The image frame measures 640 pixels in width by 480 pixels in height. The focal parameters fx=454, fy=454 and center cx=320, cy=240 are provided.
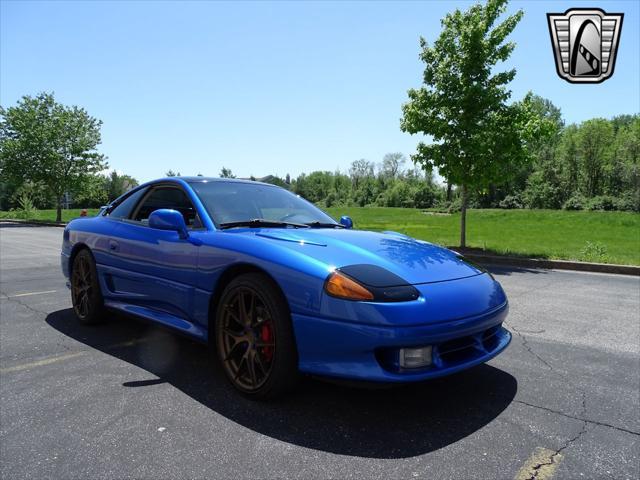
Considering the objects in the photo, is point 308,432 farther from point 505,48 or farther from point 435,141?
point 505,48

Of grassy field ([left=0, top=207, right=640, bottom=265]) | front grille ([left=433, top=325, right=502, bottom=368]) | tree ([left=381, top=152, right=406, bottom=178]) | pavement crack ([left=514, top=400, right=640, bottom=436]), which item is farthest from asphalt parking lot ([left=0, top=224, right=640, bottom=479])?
tree ([left=381, top=152, right=406, bottom=178])

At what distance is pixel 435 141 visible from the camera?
12.1 metres

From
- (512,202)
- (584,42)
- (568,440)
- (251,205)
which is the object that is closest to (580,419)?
(568,440)

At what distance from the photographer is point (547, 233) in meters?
19.8

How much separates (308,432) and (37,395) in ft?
5.91

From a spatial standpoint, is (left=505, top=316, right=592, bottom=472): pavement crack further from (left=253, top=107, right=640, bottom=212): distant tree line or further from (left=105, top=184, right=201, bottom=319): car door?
(left=253, top=107, right=640, bottom=212): distant tree line

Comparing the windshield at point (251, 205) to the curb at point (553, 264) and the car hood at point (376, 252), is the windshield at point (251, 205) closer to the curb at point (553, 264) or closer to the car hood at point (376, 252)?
the car hood at point (376, 252)

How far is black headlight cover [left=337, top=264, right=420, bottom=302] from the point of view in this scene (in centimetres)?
238

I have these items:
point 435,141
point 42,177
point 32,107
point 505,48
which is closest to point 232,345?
point 435,141

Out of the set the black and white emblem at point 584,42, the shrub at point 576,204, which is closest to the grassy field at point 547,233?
the black and white emblem at point 584,42

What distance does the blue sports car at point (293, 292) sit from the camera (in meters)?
2.36

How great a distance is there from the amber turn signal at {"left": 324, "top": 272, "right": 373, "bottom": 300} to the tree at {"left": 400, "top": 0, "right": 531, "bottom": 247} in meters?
9.80

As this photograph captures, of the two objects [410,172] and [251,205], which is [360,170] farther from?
[251,205]

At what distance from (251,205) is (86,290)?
1979 millimetres
